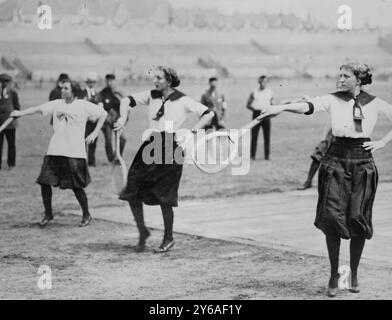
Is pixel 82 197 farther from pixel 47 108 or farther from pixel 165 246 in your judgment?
pixel 165 246

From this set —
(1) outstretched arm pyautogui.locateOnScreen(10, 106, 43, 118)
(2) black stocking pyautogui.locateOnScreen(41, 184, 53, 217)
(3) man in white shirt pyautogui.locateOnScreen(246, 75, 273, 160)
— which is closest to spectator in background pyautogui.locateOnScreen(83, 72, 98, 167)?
(3) man in white shirt pyautogui.locateOnScreen(246, 75, 273, 160)

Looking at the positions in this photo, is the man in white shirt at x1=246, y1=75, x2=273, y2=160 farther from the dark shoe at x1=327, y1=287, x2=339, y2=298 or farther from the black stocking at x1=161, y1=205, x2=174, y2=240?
the dark shoe at x1=327, y1=287, x2=339, y2=298

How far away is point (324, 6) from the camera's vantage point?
63.9ft

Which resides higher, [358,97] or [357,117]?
[358,97]

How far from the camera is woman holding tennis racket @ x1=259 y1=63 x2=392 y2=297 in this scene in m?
7.24

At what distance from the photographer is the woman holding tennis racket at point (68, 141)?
10.7 m

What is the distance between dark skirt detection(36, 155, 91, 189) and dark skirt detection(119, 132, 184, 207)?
1.54 meters

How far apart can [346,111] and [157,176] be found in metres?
2.67

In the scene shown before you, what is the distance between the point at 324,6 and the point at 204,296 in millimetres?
13200

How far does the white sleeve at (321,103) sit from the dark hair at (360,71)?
10.5 inches

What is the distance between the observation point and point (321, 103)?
7.25 m

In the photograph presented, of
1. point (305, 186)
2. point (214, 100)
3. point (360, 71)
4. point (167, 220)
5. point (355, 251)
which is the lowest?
point (305, 186)

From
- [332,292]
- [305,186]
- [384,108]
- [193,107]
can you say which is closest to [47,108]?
[193,107]
